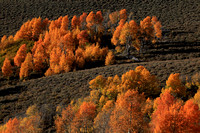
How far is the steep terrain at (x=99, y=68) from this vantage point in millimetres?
45850

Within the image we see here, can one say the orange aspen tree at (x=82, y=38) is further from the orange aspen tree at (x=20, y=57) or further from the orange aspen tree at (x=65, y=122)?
the orange aspen tree at (x=65, y=122)

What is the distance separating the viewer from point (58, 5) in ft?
414

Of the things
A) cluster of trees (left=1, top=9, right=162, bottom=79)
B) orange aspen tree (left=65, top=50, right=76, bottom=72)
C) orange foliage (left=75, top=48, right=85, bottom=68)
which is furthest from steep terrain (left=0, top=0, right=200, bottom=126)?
orange foliage (left=75, top=48, right=85, bottom=68)

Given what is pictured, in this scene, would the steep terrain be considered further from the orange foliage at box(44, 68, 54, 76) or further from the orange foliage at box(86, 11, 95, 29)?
the orange foliage at box(86, 11, 95, 29)

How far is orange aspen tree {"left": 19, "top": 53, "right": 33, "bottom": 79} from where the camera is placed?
64.9m

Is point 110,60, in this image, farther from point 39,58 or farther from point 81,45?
point 39,58

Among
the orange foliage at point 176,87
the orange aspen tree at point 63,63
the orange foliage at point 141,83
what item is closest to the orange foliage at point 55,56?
the orange aspen tree at point 63,63

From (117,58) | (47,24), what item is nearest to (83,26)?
(47,24)

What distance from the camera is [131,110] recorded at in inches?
1009

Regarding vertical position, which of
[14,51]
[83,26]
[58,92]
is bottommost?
[58,92]

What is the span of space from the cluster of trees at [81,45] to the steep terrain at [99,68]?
5993mm

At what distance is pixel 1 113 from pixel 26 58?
101 ft

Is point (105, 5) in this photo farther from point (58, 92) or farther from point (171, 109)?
point (171, 109)

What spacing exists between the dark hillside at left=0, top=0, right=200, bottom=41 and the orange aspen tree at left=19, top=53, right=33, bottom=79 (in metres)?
37.5
